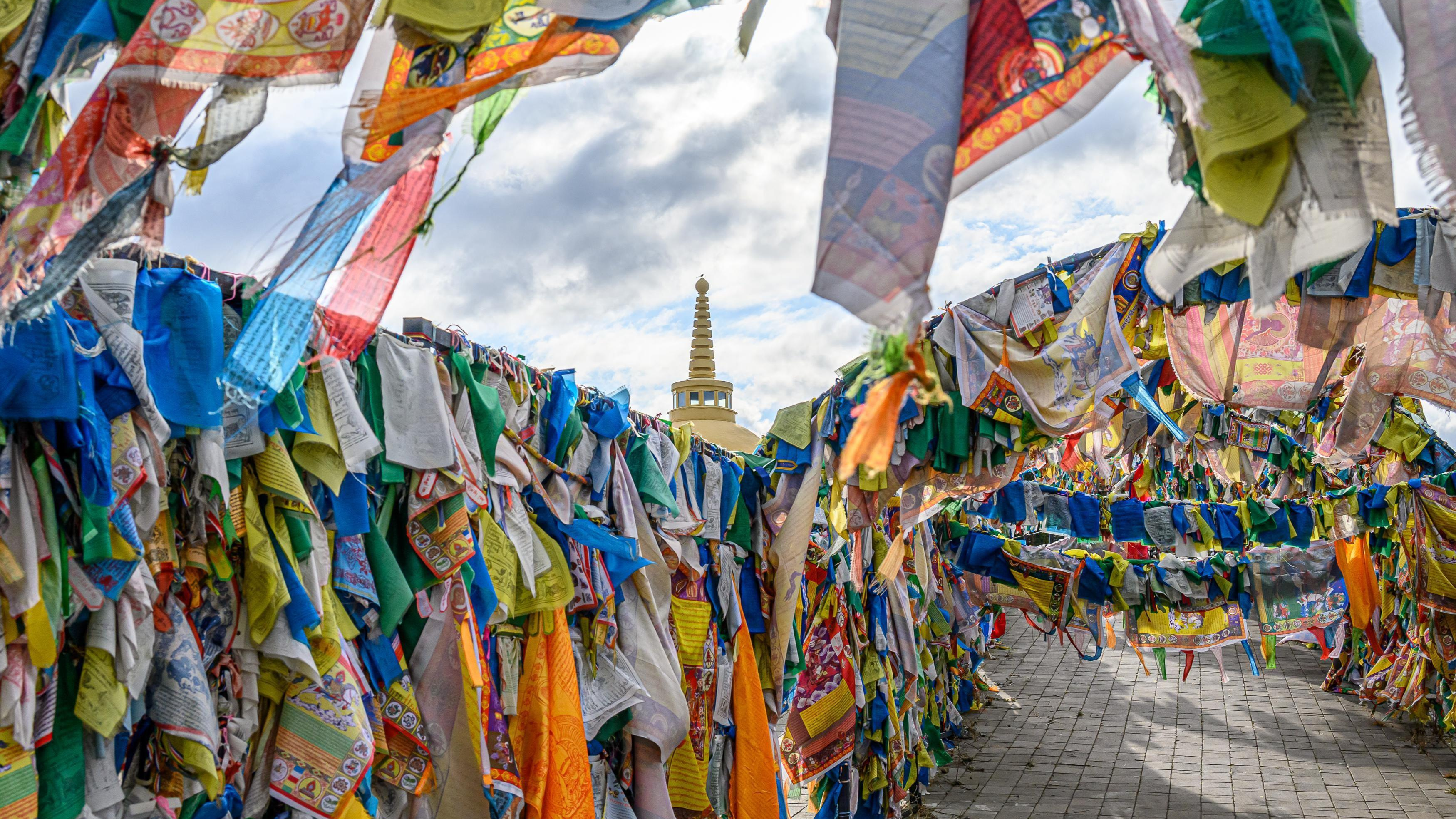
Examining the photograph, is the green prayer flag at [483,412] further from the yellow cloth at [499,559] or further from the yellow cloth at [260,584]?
the yellow cloth at [260,584]

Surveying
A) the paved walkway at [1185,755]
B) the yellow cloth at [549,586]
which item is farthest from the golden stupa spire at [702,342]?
the yellow cloth at [549,586]

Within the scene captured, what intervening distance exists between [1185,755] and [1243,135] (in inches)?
402

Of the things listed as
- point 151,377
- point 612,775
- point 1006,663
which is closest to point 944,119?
point 151,377

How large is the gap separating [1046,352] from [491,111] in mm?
3714

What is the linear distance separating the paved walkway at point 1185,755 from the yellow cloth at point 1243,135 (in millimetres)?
7497

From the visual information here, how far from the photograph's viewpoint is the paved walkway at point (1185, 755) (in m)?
8.47

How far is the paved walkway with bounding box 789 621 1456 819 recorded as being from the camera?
333 inches

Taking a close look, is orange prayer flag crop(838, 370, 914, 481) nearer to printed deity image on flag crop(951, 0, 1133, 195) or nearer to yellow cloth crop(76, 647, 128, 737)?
printed deity image on flag crop(951, 0, 1133, 195)

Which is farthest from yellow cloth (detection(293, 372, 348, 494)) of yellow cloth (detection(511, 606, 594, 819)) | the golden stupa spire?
the golden stupa spire

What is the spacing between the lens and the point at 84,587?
220 cm

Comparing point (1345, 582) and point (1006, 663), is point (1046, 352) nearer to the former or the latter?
point (1345, 582)

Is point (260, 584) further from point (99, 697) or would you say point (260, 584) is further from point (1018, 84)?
point (1018, 84)

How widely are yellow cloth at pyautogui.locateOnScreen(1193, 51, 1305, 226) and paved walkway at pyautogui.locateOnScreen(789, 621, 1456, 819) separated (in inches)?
295

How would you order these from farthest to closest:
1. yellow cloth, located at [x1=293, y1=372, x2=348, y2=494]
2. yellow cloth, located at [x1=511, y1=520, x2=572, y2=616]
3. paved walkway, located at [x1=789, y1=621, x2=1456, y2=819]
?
1. paved walkway, located at [x1=789, y1=621, x2=1456, y2=819]
2. yellow cloth, located at [x1=511, y1=520, x2=572, y2=616]
3. yellow cloth, located at [x1=293, y1=372, x2=348, y2=494]
